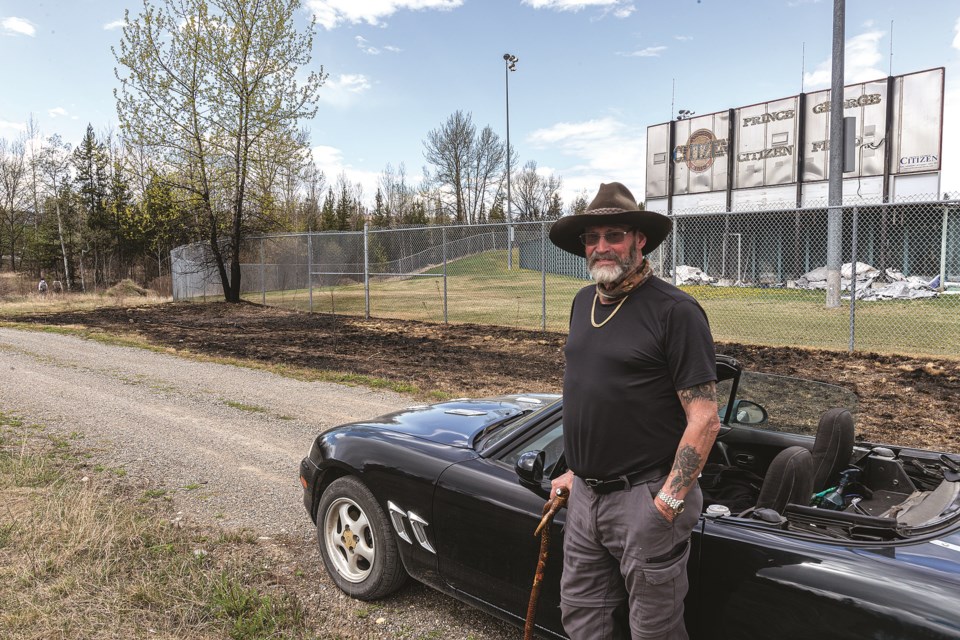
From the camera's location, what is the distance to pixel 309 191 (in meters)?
67.2

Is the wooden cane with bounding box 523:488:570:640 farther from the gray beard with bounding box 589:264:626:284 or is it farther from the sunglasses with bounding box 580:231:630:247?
the sunglasses with bounding box 580:231:630:247

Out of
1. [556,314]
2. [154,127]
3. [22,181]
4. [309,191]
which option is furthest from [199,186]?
[309,191]

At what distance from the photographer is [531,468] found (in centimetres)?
242

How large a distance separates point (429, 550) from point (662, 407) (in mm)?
1462

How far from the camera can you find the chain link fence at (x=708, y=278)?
42.0 ft

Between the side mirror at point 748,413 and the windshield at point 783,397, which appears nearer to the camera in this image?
the windshield at point 783,397

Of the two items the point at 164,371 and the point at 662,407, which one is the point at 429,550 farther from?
the point at 164,371

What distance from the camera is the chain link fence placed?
12789mm

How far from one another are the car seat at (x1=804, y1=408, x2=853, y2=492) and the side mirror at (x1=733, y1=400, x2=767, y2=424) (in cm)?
42

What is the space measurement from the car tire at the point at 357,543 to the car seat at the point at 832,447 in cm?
192

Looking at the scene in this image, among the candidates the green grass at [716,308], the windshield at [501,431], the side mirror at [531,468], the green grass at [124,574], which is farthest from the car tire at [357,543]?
the green grass at [716,308]

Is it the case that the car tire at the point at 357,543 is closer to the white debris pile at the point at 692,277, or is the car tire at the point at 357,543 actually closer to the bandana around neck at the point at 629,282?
the bandana around neck at the point at 629,282

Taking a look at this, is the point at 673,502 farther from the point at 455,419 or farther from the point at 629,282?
the point at 455,419

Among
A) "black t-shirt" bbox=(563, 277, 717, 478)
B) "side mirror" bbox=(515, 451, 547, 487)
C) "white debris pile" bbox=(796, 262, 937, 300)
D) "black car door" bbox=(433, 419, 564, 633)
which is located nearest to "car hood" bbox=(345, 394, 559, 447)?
"black car door" bbox=(433, 419, 564, 633)
